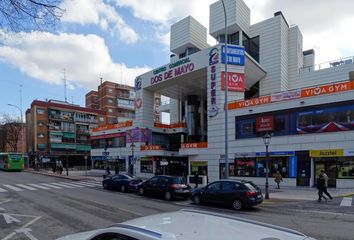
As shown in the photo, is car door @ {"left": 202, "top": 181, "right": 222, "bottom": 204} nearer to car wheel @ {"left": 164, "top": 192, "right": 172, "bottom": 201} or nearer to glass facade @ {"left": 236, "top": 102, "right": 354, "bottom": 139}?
car wheel @ {"left": 164, "top": 192, "right": 172, "bottom": 201}

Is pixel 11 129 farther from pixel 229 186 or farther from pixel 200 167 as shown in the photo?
pixel 229 186

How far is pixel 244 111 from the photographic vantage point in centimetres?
3347

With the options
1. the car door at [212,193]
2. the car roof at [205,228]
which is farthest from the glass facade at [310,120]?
the car roof at [205,228]

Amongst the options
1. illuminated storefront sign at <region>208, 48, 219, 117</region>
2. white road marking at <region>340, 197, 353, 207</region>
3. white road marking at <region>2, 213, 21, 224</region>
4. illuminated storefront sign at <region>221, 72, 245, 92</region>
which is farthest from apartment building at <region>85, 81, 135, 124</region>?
white road marking at <region>2, 213, 21, 224</region>

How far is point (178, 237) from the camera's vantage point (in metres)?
2.70

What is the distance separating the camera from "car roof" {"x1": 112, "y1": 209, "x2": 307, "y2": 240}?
2.76m

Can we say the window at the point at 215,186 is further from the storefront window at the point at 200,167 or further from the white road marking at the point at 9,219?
the storefront window at the point at 200,167

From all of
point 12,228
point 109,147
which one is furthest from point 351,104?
point 109,147

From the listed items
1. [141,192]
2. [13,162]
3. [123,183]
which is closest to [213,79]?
[123,183]

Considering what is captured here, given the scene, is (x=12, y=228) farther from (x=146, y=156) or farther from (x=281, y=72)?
(x=281, y=72)

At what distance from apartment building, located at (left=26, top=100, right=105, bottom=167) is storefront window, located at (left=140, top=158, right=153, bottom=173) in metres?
36.2

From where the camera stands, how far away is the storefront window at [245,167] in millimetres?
32438

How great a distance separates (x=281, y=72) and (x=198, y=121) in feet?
45.5

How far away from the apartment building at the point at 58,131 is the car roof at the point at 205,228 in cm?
7771
